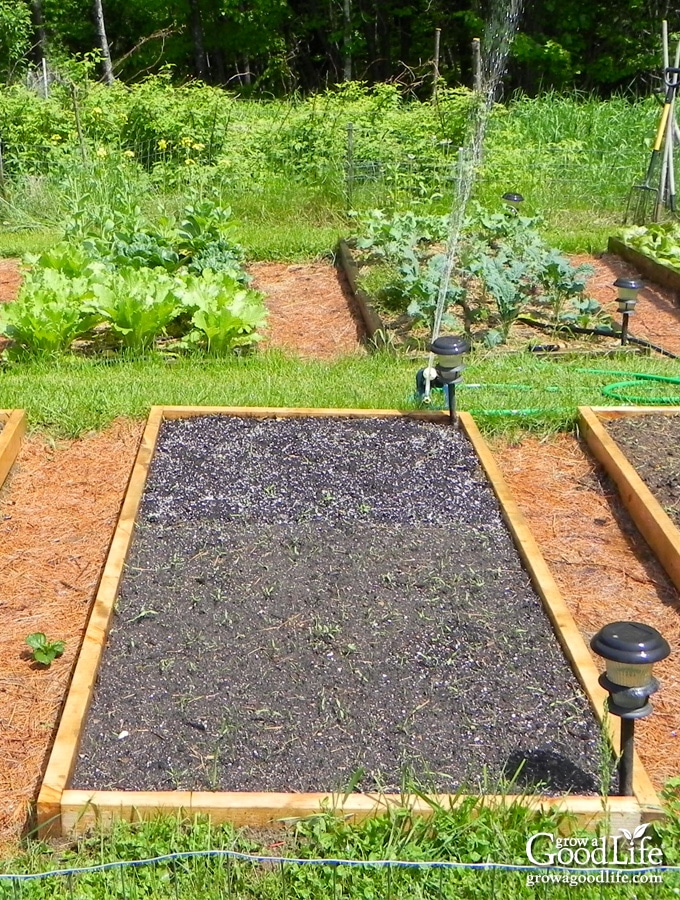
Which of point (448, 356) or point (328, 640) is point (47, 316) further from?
point (328, 640)

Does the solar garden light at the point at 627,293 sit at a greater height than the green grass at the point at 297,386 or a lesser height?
greater

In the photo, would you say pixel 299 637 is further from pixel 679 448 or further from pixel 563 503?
pixel 679 448

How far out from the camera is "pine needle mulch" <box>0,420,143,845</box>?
A: 2.85 meters

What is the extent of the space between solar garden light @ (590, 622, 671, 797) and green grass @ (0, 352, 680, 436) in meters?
2.62

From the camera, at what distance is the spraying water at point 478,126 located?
627 cm

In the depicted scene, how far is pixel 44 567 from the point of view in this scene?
12.5ft

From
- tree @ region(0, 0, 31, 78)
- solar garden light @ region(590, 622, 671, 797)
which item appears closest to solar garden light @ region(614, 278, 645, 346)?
solar garden light @ region(590, 622, 671, 797)

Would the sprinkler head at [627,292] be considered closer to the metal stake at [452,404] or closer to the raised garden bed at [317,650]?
the metal stake at [452,404]

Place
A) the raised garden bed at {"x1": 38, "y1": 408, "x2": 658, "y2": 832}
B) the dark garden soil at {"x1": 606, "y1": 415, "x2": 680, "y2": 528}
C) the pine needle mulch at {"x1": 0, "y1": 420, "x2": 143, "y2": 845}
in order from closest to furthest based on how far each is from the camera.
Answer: the raised garden bed at {"x1": 38, "y1": 408, "x2": 658, "y2": 832} < the pine needle mulch at {"x1": 0, "y1": 420, "x2": 143, "y2": 845} < the dark garden soil at {"x1": 606, "y1": 415, "x2": 680, "y2": 528}

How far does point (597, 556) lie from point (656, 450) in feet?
3.22

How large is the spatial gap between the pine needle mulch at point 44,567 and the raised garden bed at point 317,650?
153 mm

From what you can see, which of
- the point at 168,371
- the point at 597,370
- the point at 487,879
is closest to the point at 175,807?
the point at 487,879

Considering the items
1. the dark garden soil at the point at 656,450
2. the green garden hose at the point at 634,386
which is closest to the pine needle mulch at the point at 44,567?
the dark garden soil at the point at 656,450

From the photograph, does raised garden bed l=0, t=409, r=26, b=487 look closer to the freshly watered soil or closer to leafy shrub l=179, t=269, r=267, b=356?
the freshly watered soil
